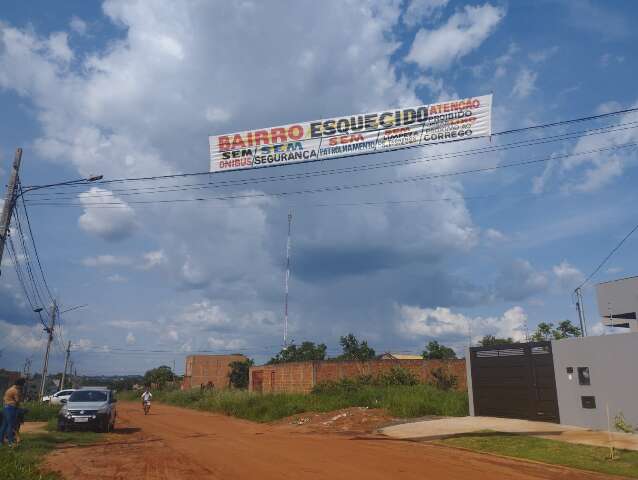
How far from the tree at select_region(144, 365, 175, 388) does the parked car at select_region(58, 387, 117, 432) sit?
180ft

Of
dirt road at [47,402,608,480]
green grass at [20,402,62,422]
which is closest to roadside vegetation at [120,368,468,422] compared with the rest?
dirt road at [47,402,608,480]

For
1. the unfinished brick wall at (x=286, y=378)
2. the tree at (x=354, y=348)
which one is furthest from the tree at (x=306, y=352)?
the unfinished brick wall at (x=286, y=378)

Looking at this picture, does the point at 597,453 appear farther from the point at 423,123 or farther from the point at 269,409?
the point at 269,409

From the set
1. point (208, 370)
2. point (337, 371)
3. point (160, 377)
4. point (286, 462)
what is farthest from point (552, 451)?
point (160, 377)

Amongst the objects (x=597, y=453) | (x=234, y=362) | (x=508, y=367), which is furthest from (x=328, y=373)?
(x=234, y=362)

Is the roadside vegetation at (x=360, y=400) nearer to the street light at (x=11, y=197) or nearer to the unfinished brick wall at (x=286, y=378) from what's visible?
the unfinished brick wall at (x=286, y=378)

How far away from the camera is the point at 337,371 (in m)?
32.7

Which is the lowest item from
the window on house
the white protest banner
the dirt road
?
the dirt road

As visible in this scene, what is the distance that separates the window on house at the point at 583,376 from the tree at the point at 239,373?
48.2 meters

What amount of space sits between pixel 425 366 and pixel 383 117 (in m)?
22.1

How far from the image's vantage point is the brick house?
68.1m

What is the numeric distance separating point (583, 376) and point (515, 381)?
282 cm

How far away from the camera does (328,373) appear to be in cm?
3241

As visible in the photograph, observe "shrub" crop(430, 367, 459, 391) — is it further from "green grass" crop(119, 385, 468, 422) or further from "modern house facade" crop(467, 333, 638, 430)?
"modern house facade" crop(467, 333, 638, 430)
